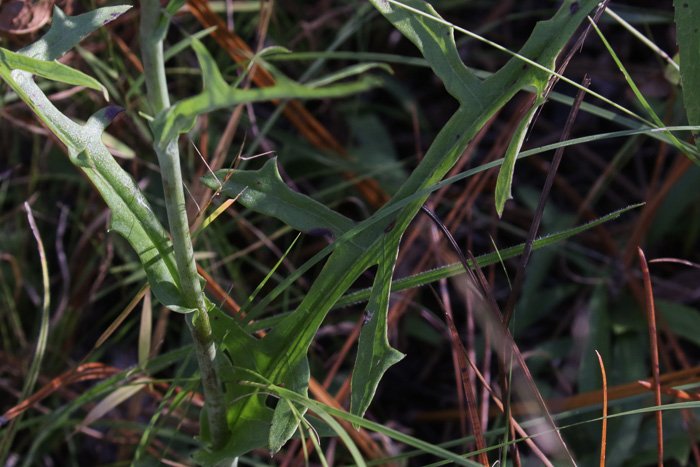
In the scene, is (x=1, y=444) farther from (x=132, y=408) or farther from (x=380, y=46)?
(x=380, y=46)

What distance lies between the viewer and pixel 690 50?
79 cm

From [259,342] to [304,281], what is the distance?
575 mm

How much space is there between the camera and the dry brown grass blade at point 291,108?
3.99 feet

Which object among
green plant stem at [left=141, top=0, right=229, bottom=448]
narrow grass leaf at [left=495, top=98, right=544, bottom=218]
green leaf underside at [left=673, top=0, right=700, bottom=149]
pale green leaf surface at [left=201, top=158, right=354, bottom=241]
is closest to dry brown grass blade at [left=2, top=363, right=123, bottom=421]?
green plant stem at [left=141, top=0, right=229, bottom=448]

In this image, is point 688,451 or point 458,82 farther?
point 688,451

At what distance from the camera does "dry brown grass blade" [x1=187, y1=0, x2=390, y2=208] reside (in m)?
1.22

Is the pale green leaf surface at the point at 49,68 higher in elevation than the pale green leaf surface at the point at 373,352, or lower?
higher

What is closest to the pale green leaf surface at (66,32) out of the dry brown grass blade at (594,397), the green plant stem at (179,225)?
the green plant stem at (179,225)

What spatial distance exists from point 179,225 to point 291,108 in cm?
83

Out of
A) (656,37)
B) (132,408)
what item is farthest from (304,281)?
(656,37)

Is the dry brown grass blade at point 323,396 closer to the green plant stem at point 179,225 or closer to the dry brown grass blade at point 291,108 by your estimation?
the green plant stem at point 179,225

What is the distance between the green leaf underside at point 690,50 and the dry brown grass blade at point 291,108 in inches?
27.7

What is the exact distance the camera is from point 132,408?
3.88 ft

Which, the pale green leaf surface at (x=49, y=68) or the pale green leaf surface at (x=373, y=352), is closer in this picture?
the pale green leaf surface at (x=49, y=68)
